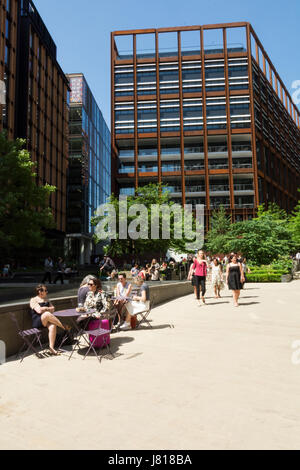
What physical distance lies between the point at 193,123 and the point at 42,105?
22.6 meters

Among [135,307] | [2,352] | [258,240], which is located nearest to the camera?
[2,352]

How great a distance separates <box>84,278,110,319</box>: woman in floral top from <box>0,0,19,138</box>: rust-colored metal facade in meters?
30.4

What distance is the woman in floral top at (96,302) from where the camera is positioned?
6.81 m

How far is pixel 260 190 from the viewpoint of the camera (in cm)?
5575

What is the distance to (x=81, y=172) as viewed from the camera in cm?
5681

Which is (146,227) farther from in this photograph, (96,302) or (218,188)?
(96,302)

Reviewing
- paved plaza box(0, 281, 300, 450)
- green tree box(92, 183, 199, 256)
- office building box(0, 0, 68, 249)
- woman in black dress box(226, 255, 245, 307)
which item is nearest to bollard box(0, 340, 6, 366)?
paved plaza box(0, 281, 300, 450)

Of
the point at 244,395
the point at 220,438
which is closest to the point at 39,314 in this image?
the point at 244,395

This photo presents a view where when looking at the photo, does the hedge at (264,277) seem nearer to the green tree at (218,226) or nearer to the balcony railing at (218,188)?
the green tree at (218,226)

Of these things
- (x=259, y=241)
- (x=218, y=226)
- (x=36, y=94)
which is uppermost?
(x=36, y=94)

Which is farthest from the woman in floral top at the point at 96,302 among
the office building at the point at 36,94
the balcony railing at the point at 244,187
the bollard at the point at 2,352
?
the balcony railing at the point at 244,187

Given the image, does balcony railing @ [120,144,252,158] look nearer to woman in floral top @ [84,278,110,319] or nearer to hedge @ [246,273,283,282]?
hedge @ [246,273,283,282]

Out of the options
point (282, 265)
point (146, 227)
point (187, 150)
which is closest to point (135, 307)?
point (282, 265)
